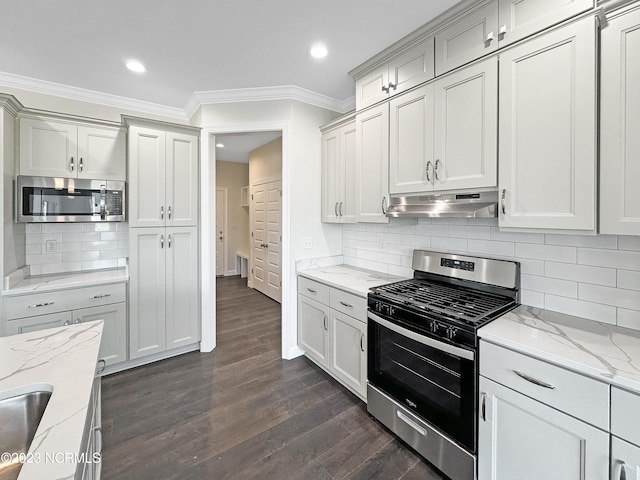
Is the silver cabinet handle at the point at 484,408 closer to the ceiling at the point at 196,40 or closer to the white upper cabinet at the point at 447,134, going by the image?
the white upper cabinet at the point at 447,134

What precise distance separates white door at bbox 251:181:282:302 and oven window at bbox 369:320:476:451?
10.0 feet

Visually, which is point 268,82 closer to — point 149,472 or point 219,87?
point 219,87

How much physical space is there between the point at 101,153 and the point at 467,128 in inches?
129

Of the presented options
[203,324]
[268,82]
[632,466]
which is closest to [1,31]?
[268,82]

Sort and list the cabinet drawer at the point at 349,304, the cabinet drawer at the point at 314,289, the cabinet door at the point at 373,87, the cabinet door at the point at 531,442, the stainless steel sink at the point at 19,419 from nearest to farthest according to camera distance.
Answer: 1. the stainless steel sink at the point at 19,419
2. the cabinet door at the point at 531,442
3. the cabinet drawer at the point at 349,304
4. the cabinet door at the point at 373,87
5. the cabinet drawer at the point at 314,289

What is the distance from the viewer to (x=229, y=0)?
177 centimetres

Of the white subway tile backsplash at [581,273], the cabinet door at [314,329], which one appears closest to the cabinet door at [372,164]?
the cabinet door at [314,329]

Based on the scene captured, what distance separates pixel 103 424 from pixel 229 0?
2.95m

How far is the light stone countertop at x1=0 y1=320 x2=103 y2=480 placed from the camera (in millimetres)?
669

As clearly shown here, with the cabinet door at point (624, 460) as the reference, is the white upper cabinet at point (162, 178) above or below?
above

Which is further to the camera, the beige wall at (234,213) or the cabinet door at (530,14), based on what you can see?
the beige wall at (234,213)

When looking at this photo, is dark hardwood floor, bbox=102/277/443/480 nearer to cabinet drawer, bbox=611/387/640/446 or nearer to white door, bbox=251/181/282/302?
cabinet drawer, bbox=611/387/640/446

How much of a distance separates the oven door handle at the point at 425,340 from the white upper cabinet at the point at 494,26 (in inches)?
65.8

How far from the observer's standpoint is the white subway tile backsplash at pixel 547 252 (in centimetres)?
167
